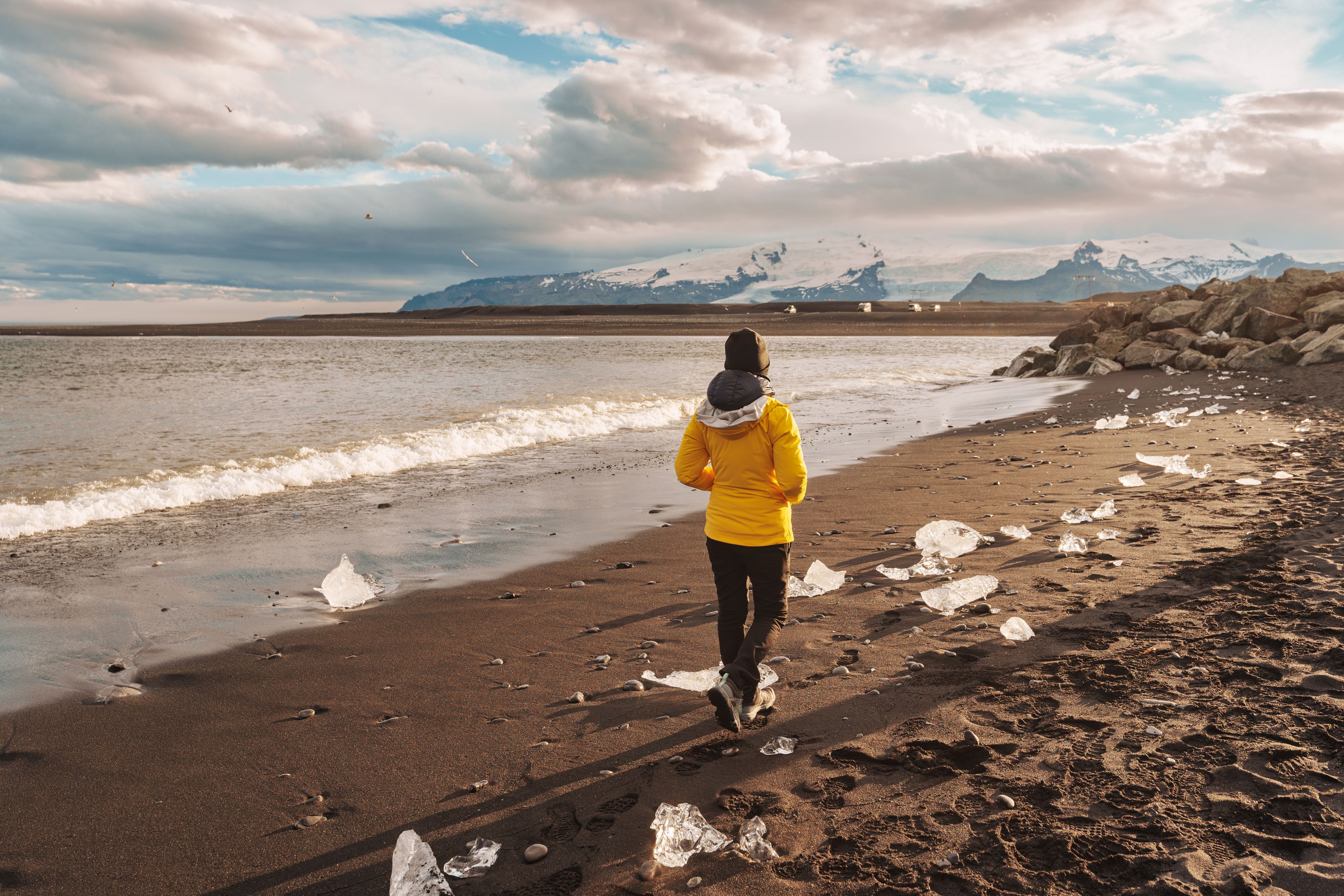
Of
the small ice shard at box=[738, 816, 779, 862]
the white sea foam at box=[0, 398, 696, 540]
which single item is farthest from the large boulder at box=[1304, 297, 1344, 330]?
the small ice shard at box=[738, 816, 779, 862]

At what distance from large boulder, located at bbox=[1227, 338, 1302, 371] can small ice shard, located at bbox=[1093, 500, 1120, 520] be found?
886 inches

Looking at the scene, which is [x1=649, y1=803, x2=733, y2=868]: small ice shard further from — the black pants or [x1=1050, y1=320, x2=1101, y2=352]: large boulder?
[x1=1050, y1=320, x2=1101, y2=352]: large boulder

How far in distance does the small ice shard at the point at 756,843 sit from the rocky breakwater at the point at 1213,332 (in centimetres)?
2913

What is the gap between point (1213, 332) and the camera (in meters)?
30.3

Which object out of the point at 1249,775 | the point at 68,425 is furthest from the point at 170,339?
the point at 1249,775

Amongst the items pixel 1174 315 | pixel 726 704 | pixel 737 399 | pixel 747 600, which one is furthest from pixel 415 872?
pixel 1174 315

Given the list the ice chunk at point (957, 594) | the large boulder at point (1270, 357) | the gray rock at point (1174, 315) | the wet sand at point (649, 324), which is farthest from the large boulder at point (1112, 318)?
the wet sand at point (649, 324)

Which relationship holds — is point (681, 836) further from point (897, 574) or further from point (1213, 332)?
point (1213, 332)

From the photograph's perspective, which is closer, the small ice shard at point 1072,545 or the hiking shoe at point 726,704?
the hiking shoe at point 726,704

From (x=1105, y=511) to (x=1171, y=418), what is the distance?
9281mm

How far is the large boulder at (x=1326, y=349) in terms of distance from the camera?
23750 mm

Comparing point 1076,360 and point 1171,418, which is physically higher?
point 1076,360

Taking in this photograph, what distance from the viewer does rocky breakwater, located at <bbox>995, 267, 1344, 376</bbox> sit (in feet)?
85.3

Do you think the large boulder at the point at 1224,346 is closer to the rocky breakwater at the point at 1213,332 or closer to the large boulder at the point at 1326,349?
the rocky breakwater at the point at 1213,332
